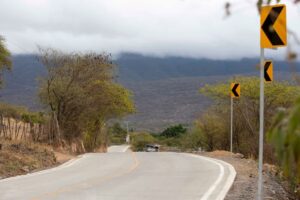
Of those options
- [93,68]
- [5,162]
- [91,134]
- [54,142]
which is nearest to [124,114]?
[91,134]

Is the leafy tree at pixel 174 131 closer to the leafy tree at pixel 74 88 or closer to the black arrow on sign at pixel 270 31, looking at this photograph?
the leafy tree at pixel 74 88

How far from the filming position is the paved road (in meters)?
14.5

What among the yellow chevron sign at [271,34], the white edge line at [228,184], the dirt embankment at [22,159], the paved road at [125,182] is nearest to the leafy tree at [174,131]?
the dirt embankment at [22,159]

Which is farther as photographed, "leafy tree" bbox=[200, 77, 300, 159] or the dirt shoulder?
"leafy tree" bbox=[200, 77, 300, 159]

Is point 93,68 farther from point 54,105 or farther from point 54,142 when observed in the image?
point 54,142

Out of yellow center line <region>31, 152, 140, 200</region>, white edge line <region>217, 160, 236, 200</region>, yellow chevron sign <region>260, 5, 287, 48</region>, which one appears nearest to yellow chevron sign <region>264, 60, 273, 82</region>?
yellow chevron sign <region>260, 5, 287, 48</region>

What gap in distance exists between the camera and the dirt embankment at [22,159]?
21.9 m

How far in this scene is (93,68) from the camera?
1783 inches

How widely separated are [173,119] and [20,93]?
29648mm

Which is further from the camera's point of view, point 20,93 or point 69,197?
point 20,93

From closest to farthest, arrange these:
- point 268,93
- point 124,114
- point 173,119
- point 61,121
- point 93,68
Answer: point 61,121 → point 93,68 → point 268,93 → point 124,114 → point 173,119

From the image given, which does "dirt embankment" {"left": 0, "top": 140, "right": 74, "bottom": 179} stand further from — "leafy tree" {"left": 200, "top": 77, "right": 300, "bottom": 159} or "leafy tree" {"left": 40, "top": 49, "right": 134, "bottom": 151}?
"leafy tree" {"left": 200, "top": 77, "right": 300, "bottom": 159}

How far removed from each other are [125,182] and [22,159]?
784cm

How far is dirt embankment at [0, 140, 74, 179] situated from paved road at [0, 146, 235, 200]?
1108mm
